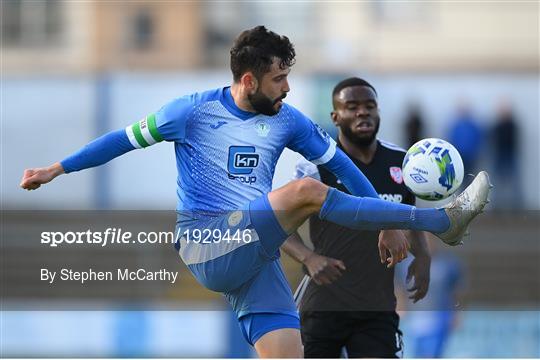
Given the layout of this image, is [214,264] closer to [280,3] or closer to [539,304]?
[539,304]

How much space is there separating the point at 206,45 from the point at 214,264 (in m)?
16.1

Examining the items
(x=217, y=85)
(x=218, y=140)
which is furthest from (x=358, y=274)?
(x=217, y=85)

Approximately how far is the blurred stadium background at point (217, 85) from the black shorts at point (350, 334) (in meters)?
1.81

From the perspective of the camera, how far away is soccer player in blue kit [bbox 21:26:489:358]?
20.2 ft

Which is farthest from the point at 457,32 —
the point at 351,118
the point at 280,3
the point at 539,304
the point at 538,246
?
the point at 351,118

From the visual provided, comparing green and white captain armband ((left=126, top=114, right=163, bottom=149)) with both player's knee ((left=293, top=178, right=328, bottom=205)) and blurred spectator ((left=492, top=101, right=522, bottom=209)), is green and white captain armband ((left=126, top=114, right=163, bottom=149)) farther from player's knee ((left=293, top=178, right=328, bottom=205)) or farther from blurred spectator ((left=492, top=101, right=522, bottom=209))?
blurred spectator ((left=492, top=101, right=522, bottom=209))

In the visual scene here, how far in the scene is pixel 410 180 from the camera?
6.55 m

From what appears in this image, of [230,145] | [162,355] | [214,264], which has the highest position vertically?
[230,145]

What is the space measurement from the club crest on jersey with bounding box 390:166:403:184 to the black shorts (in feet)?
2.58

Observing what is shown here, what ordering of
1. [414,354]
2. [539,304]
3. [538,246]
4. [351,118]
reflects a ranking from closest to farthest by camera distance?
[351,118]
[414,354]
[539,304]
[538,246]

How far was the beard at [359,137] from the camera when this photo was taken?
7.02m

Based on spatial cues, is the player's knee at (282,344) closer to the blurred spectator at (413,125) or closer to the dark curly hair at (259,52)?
the dark curly hair at (259,52)

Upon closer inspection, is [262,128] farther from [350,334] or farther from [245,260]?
[350,334]

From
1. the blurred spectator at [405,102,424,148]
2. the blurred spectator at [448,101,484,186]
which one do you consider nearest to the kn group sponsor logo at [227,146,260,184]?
the blurred spectator at [448,101,484,186]
